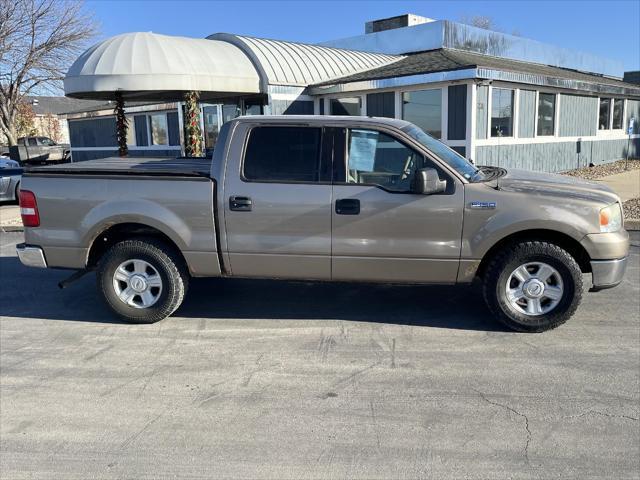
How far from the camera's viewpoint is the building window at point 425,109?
14477 mm

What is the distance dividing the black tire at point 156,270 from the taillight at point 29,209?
0.72m

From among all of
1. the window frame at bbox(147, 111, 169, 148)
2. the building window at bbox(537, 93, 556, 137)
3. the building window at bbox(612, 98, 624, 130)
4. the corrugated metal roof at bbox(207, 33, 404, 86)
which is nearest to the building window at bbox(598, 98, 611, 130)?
the building window at bbox(612, 98, 624, 130)

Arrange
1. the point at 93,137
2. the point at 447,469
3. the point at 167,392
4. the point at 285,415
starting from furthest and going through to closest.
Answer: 1. the point at 93,137
2. the point at 167,392
3. the point at 285,415
4. the point at 447,469

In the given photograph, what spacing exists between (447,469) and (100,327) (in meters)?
3.54

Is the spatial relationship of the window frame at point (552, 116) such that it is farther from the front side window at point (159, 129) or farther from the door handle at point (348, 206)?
the door handle at point (348, 206)

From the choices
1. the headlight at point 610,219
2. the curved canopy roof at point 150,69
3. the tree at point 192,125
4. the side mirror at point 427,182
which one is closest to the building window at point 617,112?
the curved canopy roof at point 150,69

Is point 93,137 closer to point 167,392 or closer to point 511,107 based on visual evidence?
point 511,107

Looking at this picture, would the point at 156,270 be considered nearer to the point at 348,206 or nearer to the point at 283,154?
the point at 283,154

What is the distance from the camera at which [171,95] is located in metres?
15.3

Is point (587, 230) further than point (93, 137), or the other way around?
point (93, 137)

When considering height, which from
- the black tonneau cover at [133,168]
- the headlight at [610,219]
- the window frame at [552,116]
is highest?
the window frame at [552,116]

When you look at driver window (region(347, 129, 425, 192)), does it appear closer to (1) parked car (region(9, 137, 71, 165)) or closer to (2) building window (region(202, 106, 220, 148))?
(2) building window (region(202, 106, 220, 148))

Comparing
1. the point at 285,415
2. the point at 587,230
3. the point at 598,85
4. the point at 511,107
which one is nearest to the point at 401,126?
the point at 587,230

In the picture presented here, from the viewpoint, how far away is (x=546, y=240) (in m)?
4.78
